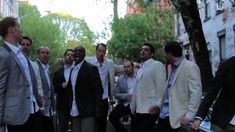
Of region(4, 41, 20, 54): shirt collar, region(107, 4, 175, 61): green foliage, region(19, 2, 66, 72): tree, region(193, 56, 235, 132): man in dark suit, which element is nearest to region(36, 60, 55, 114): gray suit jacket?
region(4, 41, 20, 54): shirt collar

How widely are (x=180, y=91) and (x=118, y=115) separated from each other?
167 inches

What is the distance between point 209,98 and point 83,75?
4032 mm

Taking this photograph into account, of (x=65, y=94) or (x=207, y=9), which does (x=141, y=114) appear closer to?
(x=65, y=94)

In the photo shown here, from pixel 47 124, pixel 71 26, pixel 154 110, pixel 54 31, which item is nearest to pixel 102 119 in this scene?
pixel 47 124

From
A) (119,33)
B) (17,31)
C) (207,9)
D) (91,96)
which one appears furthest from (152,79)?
(119,33)

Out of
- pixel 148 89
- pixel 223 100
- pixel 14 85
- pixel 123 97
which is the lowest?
pixel 123 97

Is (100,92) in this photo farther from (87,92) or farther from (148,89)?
(148,89)

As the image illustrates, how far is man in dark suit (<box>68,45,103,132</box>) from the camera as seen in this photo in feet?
28.5

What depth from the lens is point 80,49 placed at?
8.80m

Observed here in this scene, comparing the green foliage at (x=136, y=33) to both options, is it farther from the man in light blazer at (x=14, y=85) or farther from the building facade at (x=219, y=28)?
the man in light blazer at (x=14, y=85)

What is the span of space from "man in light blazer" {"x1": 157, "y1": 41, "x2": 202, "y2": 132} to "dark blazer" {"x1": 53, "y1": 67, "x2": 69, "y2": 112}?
2.81 m

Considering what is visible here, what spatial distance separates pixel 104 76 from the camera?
10062 millimetres

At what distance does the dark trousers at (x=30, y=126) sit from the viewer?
19.1 ft

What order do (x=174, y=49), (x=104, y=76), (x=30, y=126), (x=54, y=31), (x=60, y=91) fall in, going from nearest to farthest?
1. (x=30, y=126)
2. (x=174, y=49)
3. (x=60, y=91)
4. (x=104, y=76)
5. (x=54, y=31)
